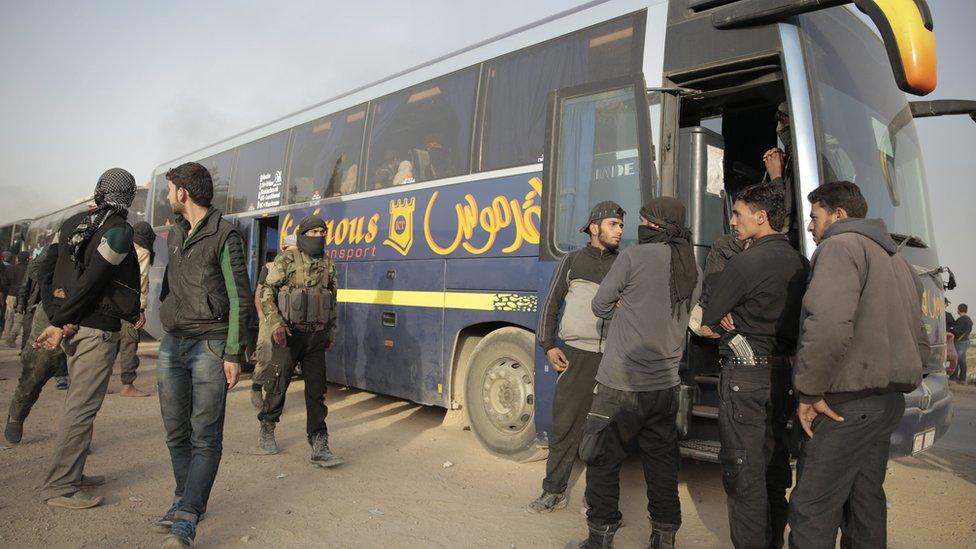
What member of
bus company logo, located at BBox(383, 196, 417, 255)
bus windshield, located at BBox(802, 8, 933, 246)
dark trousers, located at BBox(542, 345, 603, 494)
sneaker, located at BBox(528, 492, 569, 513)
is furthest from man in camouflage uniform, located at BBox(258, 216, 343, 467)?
bus windshield, located at BBox(802, 8, 933, 246)

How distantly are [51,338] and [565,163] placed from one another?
3.59 m

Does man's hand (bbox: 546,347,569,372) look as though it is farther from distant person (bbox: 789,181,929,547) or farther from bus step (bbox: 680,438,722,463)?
distant person (bbox: 789,181,929,547)

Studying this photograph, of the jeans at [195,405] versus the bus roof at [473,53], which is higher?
the bus roof at [473,53]

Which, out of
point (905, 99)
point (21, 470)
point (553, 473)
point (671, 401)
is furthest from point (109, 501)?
point (905, 99)

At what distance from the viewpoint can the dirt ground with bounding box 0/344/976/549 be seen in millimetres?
3770

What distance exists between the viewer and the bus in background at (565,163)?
4355mm

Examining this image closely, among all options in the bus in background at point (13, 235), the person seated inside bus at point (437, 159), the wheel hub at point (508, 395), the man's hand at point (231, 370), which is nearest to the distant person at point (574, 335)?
the wheel hub at point (508, 395)

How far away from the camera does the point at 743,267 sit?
3258mm

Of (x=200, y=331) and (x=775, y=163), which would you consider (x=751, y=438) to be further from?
(x=200, y=331)

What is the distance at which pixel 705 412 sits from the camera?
168 inches

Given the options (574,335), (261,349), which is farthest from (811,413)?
(261,349)

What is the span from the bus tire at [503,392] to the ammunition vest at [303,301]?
141 centimetres

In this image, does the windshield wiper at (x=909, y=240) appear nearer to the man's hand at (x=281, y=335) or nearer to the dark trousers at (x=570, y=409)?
the dark trousers at (x=570, y=409)

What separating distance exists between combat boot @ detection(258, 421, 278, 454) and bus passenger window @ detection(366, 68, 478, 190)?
273 cm
